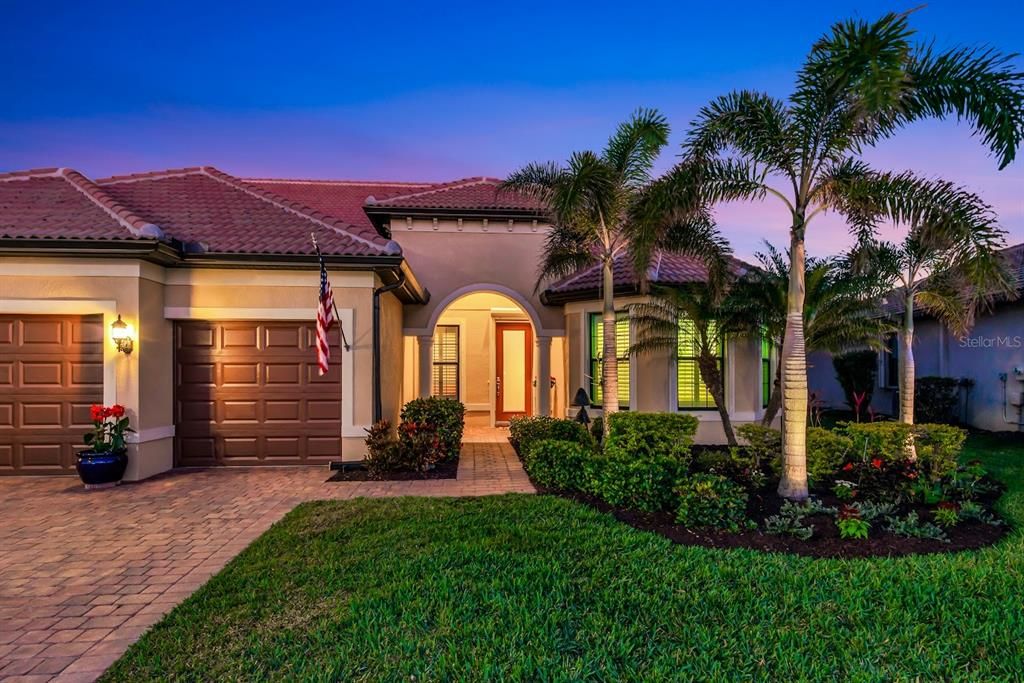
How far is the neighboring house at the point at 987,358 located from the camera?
478 inches

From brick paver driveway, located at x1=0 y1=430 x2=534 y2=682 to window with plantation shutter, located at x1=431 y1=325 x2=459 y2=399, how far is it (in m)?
6.31

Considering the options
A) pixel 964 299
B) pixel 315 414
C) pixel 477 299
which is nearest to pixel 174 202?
pixel 315 414

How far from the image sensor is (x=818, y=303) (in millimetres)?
8438

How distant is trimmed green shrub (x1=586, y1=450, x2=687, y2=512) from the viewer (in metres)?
5.77

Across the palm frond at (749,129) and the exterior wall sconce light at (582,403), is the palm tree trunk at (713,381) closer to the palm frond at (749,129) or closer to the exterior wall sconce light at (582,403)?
the exterior wall sconce light at (582,403)

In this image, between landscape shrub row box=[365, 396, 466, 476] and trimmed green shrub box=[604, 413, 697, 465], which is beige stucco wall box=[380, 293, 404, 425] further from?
trimmed green shrub box=[604, 413, 697, 465]

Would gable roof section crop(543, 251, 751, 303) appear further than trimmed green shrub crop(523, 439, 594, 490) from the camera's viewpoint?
Yes

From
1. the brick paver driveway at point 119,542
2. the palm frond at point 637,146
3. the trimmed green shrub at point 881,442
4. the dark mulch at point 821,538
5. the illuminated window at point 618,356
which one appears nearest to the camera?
the brick paver driveway at point 119,542

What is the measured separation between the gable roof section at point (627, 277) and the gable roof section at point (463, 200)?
184cm

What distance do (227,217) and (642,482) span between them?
8.49 m

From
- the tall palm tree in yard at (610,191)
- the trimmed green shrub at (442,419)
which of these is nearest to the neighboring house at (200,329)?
the trimmed green shrub at (442,419)

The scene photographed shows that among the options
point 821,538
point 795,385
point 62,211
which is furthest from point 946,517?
point 62,211

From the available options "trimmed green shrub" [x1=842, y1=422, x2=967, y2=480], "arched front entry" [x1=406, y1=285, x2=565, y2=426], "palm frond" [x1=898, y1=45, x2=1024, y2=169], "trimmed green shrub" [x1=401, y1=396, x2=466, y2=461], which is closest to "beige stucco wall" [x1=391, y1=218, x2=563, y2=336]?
"arched front entry" [x1=406, y1=285, x2=565, y2=426]

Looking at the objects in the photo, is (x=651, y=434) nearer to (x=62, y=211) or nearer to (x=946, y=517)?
(x=946, y=517)
